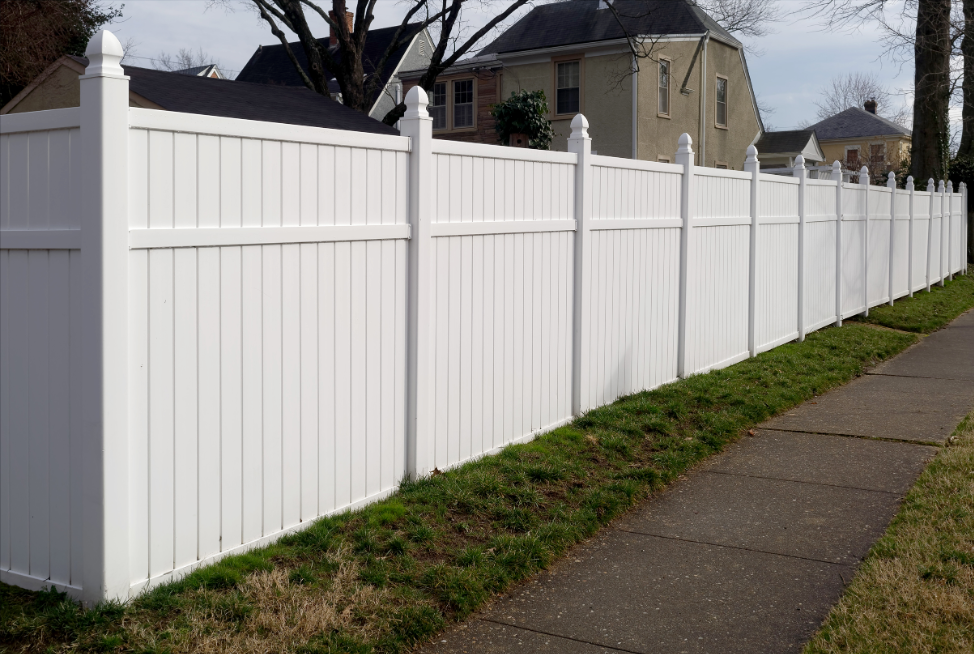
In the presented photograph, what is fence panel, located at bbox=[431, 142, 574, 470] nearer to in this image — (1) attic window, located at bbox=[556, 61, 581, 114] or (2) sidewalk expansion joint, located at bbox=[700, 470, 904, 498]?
(2) sidewalk expansion joint, located at bbox=[700, 470, 904, 498]

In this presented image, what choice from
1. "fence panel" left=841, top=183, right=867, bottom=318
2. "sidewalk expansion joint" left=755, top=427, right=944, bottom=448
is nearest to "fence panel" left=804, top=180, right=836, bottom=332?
"fence panel" left=841, top=183, right=867, bottom=318

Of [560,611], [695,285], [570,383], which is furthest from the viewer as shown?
[695,285]

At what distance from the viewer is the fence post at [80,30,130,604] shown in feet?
11.9

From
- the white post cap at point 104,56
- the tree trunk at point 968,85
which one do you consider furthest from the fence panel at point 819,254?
the tree trunk at point 968,85

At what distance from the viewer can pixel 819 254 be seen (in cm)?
1253

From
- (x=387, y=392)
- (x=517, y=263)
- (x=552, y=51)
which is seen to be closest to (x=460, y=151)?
(x=517, y=263)

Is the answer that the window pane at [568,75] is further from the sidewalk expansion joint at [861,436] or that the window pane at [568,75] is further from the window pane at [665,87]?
the sidewalk expansion joint at [861,436]

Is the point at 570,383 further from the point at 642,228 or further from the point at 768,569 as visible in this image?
the point at 768,569

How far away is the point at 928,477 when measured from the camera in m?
6.11

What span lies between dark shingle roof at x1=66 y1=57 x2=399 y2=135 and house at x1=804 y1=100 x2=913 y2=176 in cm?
4858

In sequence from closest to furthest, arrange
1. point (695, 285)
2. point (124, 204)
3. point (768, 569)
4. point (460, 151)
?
point (124, 204)
point (768, 569)
point (460, 151)
point (695, 285)

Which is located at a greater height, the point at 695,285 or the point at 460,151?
the point at 460,151

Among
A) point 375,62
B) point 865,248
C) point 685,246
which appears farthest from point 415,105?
point 375,62

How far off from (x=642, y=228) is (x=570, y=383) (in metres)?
1.56
